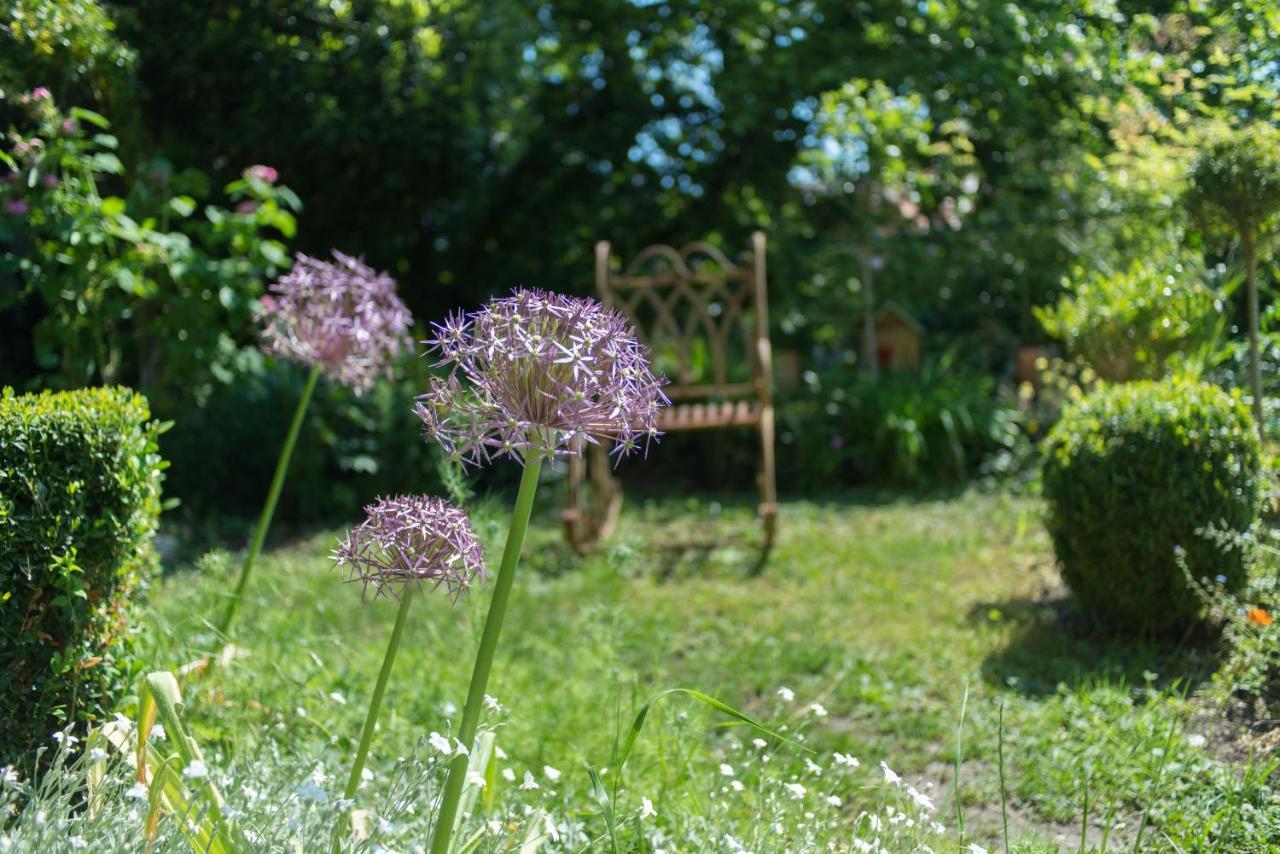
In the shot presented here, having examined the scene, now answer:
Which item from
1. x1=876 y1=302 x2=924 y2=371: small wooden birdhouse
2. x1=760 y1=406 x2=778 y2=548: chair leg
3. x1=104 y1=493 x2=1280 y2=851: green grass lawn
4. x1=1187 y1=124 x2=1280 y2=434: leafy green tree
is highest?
x1=1187 y1=124 x2=1280 y2=434: leafy green tree

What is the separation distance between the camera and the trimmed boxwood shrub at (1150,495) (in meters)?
3.20

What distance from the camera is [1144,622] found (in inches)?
134

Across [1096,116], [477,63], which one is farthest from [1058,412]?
[477,63]

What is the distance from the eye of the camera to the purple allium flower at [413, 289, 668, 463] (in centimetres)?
151

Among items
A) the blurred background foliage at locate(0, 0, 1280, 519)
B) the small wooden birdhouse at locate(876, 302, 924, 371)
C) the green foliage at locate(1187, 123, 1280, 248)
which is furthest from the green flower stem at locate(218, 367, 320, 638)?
the small wooden birdhouse at locate(876, 302, 924, 371)

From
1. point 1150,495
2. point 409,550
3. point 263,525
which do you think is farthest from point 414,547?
point 1150,495

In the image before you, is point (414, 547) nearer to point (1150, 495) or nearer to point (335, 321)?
point (335, 321)

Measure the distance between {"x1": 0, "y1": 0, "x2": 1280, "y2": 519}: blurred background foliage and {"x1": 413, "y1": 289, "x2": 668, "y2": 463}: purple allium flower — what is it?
2.74m

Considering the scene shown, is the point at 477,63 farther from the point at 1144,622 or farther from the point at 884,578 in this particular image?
the point at 1144,622

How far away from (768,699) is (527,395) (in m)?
1.96

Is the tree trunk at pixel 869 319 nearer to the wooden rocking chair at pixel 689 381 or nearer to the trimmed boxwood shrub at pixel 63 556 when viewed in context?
the wooden rocking chair at pixel 689 381

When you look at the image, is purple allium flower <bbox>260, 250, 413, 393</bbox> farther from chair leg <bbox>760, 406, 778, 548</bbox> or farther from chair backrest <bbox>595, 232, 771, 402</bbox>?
chair leg <bbox>760, 406, 778, 548</bbox>

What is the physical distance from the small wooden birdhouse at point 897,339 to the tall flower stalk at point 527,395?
647cm

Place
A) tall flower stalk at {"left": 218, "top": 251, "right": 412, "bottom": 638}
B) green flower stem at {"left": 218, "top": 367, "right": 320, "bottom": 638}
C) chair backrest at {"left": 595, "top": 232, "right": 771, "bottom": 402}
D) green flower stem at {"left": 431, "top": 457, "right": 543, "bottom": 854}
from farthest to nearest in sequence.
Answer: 1. chair backrest at {"left": 595, "top": 232, "right": 771, "bottom": 402}
2. tall flower stalk at {"left": 218, "top": 251, "right": 412, "bottom": 638}
3. green flower stem at {"left": 218, "top": 367, "right": 320, "bottom": 638}
4. green flower stem at {"left": 431, "top": 457, "right": 543, "bottom": 854}
